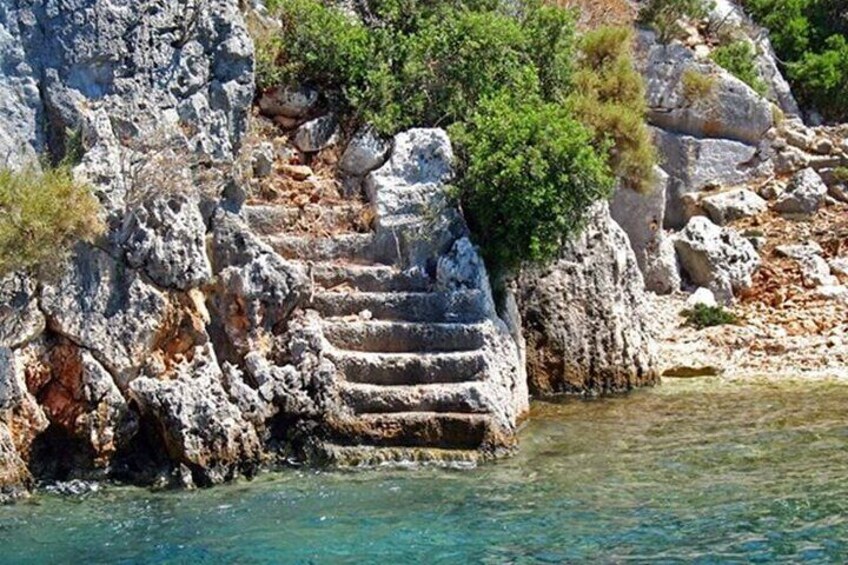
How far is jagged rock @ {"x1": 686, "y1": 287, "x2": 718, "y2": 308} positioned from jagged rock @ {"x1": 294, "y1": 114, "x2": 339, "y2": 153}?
810 centimetres

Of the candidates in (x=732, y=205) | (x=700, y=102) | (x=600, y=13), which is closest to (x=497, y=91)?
(x=732, y=205)

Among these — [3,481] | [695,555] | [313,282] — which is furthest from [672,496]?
[3,481]

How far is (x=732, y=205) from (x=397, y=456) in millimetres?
14287

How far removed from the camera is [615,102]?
68.6ft

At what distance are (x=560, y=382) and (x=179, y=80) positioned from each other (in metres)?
7.39

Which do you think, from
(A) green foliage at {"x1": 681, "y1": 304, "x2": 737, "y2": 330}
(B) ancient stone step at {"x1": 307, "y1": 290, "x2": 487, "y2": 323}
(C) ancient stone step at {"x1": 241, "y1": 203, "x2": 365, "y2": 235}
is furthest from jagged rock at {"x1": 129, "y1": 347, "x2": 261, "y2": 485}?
(A) green foliage at {"x1": 681, "y1": 304, "x2": 737, "y2": 330}

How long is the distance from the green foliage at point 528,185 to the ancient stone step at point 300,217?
167 cm

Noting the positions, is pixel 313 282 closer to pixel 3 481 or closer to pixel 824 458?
pixel 3 481

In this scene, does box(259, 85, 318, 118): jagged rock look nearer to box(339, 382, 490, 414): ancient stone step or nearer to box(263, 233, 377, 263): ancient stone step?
box(263, 233, 377, 263): ancient stone step

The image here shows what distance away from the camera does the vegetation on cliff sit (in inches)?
651

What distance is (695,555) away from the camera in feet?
33.7

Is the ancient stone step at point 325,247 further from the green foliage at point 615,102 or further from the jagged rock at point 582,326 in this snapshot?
the green foliage at point 615,102

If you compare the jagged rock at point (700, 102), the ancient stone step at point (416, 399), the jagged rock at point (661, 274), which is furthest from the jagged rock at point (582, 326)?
the jagged rock at point (700, 102)

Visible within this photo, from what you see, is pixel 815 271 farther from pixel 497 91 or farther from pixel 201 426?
pixel 201 426
